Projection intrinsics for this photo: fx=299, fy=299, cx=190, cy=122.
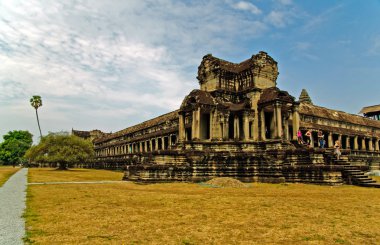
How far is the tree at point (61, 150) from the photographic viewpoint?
48875 mm

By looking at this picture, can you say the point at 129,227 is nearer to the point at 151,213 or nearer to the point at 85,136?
the point at 151,213

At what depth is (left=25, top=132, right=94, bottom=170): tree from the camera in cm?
4888

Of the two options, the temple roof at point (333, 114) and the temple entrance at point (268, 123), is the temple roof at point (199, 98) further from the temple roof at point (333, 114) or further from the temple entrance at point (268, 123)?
the temple roof at point (333, 114)

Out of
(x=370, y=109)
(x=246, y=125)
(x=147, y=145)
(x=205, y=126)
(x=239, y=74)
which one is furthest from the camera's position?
(x=370, y=109)

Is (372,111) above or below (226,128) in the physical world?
above

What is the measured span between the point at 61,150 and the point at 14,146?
7068 cm

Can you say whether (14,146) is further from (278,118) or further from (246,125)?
(278,118)

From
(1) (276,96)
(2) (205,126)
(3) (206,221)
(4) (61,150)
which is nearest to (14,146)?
(4) (61,150)

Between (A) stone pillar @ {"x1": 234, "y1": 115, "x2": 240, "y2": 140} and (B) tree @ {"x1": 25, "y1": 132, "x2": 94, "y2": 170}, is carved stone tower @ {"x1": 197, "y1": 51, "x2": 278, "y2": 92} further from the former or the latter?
(B) tree @ {"x1": 25, "y1": 132, "x2": 94, "y2": 170}

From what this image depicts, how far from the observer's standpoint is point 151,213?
1013 centimetres

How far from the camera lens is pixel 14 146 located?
4188 inches

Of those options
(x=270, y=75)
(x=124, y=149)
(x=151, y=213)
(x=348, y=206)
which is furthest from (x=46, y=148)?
(x=348, y=206)

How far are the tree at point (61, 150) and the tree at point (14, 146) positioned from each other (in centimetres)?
6111

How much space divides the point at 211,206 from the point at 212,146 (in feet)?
47.8
